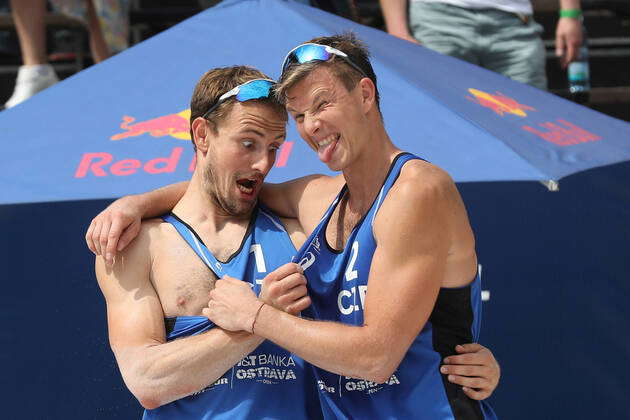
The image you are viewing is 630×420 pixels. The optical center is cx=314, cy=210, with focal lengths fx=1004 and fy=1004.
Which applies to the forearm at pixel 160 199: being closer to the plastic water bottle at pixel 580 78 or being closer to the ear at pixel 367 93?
the ear at pixel 367 93

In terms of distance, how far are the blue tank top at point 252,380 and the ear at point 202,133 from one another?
327 millimetres

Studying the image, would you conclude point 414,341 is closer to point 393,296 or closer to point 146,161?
point 393,296

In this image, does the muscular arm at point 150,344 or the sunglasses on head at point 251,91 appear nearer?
the muscular arm at point 150,344

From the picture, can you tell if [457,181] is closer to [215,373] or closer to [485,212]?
[485,212]

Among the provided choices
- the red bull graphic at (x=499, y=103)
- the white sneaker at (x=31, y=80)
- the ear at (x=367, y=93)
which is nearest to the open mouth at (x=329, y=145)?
the ear at (x=367, y=93)

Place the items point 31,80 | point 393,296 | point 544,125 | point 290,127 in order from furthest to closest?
point 31,80
point 544,125
point 290,127
point 393,296

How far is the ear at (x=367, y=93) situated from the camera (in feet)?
9.24

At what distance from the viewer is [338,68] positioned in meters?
2.79

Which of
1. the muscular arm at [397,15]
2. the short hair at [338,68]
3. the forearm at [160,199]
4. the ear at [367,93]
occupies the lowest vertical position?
the muscular arm at [397,15]

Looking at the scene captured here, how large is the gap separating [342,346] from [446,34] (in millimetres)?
2970

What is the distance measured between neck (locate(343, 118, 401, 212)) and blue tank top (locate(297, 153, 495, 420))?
0.06 m

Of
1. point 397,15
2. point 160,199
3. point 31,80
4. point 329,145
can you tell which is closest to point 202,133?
point 160,199

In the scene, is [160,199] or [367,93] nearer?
[367,93]

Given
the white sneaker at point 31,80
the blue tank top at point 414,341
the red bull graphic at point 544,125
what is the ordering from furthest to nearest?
the white sneaker at point 31,80
the red bull graphic at point 544,125
the blue tank top at point 414,341
